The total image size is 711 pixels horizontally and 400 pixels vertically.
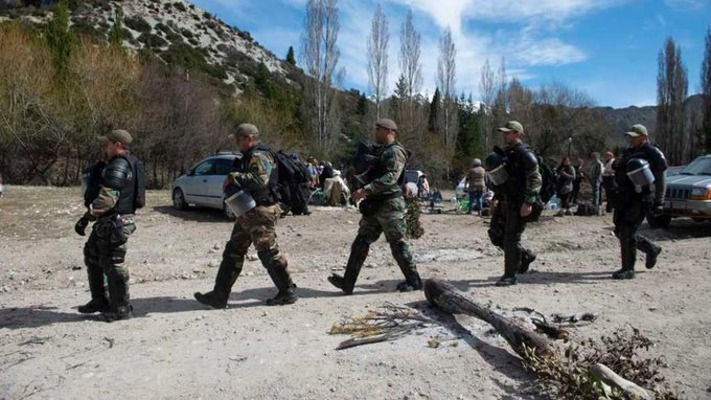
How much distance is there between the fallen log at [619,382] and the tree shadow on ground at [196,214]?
1099cm

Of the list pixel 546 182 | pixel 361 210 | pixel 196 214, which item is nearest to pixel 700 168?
pixel 546 182

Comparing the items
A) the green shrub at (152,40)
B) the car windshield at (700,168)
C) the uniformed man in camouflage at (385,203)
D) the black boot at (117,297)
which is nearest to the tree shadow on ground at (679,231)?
the car windshield at (700,168)

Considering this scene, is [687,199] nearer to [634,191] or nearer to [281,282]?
[634,191]

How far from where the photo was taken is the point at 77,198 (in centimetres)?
1647

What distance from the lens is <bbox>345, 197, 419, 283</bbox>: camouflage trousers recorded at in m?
5.89

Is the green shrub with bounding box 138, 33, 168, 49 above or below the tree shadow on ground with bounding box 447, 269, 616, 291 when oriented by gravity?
above

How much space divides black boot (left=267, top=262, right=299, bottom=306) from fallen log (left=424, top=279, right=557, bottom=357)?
4.52 ft

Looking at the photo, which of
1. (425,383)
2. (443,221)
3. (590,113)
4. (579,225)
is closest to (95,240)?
(425,383)

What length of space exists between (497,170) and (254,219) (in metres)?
2.85

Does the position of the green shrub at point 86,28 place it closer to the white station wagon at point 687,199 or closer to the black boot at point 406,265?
the white station wagon at point 687,199

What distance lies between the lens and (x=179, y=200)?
1495cm

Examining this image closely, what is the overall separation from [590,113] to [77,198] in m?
41.5

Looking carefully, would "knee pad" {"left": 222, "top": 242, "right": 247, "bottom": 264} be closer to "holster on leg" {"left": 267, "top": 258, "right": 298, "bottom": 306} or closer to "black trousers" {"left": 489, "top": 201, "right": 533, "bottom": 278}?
"holster on leg" {"left": 267, "top": 258, "right": 298, "bottom": 306}

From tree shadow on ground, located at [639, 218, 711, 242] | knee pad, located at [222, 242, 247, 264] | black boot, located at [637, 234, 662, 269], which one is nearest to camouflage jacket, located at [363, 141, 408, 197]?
knee pad, located at [222, 242, 247, 264]
